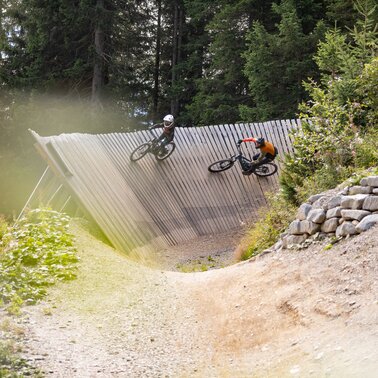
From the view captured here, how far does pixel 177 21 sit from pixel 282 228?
21.5m

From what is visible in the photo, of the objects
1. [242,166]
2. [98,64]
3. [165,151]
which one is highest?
[98,64]

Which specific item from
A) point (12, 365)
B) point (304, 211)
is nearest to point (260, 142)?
point (304, 211)

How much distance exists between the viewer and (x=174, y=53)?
92.2ft

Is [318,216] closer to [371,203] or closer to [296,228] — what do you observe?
[296,228]

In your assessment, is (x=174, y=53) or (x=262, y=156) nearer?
(x=262, y=156)

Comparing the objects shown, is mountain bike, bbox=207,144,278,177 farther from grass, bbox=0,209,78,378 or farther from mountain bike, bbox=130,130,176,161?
grass, bbox=0,209,78,378

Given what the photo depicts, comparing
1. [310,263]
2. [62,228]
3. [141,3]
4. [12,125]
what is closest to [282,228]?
[310,263]

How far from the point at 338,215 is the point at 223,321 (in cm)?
212

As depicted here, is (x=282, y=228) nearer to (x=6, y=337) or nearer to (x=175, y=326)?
(x=175, y=326)

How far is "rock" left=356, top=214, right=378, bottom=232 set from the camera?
6.80 m

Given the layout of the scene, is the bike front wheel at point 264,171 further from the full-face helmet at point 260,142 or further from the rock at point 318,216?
the rock at point 318,216

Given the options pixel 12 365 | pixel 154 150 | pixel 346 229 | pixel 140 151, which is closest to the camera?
pixel 12 365

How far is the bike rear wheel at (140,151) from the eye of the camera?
1324 centimetres

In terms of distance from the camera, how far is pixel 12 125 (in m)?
21.8
